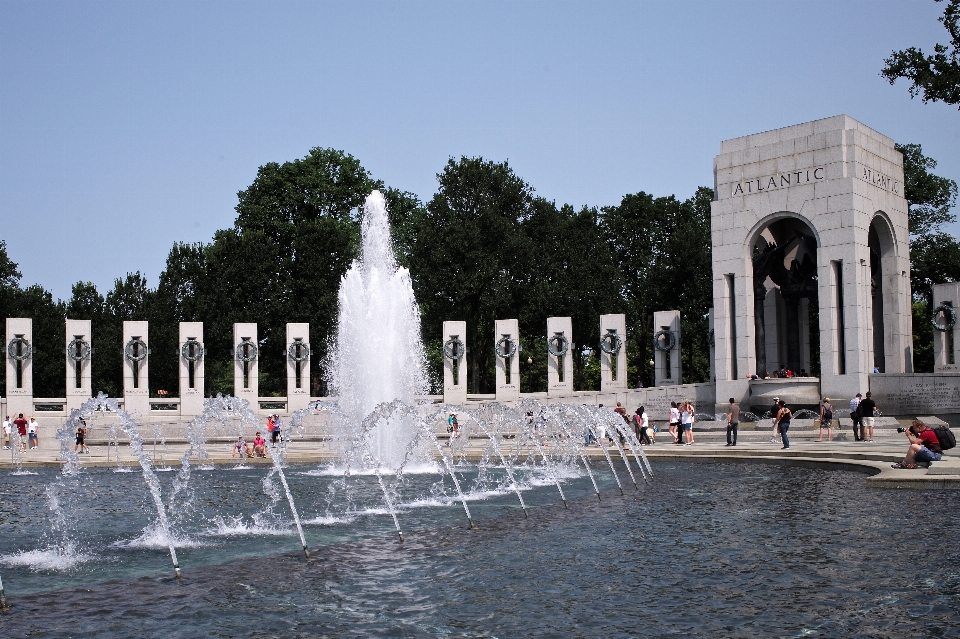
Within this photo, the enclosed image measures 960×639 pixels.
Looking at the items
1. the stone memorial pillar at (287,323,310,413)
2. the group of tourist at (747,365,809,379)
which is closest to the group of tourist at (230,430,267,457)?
the stone memorial pillar at (287,323,310,413)

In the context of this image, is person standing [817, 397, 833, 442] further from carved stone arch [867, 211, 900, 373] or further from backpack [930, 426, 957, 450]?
carved stone arch [867, 211, 900, 373]

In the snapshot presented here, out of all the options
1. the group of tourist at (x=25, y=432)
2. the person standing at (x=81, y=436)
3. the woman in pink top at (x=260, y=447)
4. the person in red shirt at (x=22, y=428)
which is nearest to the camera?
the woman in pink top at (x=260, y=447)

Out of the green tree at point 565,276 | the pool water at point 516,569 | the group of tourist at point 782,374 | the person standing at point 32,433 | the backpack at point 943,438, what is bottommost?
the pool water at point 516,569

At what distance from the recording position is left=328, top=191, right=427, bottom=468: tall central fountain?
25.1 metres

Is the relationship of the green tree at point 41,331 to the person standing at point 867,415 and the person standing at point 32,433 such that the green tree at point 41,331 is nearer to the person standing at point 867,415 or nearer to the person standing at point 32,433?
the person standing at point 32,433

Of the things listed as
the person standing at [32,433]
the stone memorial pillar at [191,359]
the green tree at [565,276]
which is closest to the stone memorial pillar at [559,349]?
the green tree at [565,276]

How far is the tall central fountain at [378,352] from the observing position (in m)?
25.1

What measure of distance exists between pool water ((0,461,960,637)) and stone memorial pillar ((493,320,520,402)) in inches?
1049

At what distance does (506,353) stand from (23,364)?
66.2ft

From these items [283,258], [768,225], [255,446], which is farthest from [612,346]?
[283,258]

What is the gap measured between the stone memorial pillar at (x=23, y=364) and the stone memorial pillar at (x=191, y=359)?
19.5 ft

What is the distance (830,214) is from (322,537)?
30.5 metres

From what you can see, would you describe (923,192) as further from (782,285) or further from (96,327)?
(96,327)

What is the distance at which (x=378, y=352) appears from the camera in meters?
27.6
